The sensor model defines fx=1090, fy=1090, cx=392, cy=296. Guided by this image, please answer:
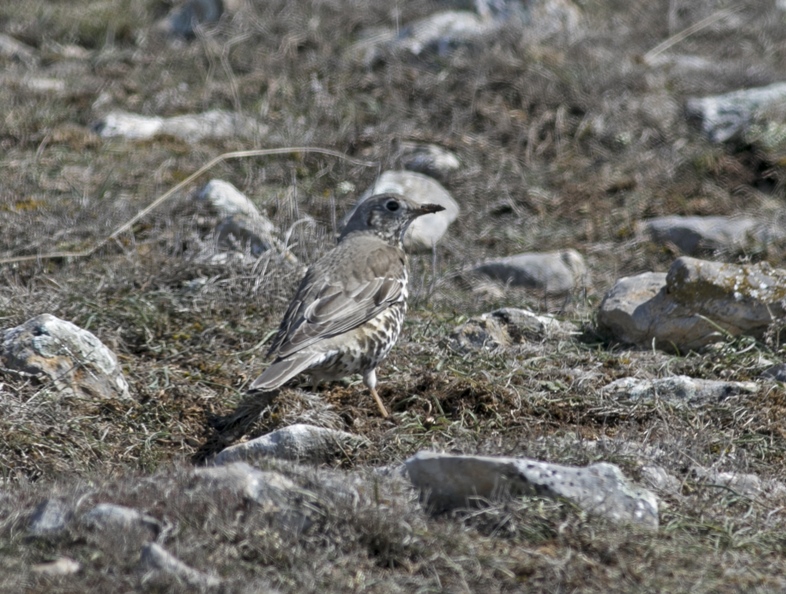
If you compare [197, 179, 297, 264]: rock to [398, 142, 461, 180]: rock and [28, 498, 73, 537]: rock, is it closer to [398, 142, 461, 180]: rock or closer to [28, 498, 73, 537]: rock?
[398, 142, 461, 180]: rock

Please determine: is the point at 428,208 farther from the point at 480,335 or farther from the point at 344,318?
the point at 344,318

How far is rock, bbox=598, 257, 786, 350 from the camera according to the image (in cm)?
718

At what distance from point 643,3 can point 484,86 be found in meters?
4.23

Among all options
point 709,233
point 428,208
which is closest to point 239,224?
point 428,208

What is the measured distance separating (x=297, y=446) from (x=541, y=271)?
376cm

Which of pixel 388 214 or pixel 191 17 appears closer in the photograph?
pixel 388 214

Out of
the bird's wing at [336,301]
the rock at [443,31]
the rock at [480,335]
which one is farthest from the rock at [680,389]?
the rock at [443,31]

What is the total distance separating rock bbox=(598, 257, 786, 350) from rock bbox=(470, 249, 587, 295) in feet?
Result: 4.32

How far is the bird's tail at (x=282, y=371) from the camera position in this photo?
233 inches

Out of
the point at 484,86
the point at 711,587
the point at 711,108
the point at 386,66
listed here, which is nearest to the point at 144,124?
the point at 386,66

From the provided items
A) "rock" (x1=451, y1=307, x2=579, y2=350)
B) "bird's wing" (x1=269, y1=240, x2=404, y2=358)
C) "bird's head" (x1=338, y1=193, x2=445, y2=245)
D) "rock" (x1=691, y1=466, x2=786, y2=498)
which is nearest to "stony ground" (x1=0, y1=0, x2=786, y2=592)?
"rock" (x1=691, y1=466, x2=786, y2=498)

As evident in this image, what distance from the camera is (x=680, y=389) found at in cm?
639

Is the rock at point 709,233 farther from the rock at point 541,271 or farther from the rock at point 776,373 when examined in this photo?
the rock at point 776,373

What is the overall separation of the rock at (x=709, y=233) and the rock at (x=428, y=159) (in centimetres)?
196
